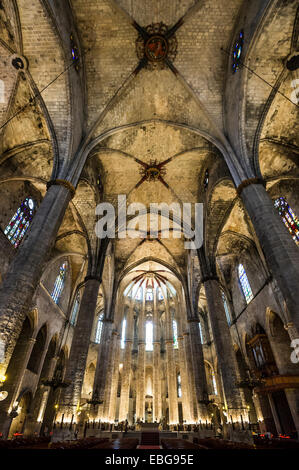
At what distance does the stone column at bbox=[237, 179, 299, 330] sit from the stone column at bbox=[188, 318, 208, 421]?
Answer: 1299 centimetres

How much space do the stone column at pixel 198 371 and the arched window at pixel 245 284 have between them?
15.0 ft

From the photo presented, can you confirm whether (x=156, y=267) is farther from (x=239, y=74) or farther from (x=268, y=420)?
(x=239, y=74)

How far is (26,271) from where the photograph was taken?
23.2ft

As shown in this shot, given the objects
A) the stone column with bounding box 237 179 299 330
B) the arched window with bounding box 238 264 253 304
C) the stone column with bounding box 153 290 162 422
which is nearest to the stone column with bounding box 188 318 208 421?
the arched window with bounding box 238 264 253 304

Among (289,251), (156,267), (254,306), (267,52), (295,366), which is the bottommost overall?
(295,366)

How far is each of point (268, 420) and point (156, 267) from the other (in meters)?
15.7

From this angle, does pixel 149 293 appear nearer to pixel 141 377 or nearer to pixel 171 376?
pixel 141 377

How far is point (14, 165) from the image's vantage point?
13.4m

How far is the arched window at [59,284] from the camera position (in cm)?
1935

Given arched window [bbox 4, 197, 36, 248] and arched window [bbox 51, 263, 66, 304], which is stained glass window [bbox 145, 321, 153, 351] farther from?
arched window [bbox 4, 197, 36, 248]

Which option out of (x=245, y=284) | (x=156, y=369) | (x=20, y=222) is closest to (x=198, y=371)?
(x=245, y=284)

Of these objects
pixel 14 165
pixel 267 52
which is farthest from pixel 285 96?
pixel 14 165

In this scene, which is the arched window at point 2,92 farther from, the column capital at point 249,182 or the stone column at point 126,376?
the stone column at point 126,376

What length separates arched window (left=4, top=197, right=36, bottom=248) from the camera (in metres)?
13.7
